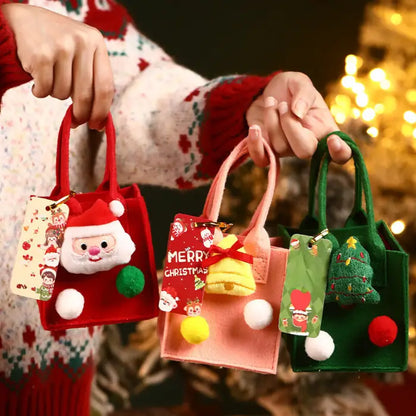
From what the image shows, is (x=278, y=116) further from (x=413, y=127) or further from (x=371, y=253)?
(x=413, y=127)

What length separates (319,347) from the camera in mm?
489

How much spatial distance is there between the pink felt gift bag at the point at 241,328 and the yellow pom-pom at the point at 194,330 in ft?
0.05

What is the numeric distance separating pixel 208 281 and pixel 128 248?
0.07 m

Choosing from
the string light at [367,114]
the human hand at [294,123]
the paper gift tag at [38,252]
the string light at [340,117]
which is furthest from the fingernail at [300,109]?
the string light at [367,114]

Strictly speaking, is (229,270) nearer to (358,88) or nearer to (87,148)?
(87,148)

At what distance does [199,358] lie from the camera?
19.4 inches

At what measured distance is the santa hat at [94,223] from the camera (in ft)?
1.52

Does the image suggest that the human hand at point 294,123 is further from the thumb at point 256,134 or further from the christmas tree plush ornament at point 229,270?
the christmas tree plush ornament at point 229,270

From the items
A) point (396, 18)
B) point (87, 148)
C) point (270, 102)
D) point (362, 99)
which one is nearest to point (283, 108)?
point (270, 102)

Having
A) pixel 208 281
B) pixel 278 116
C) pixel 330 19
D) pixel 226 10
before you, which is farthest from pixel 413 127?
pixel 208 281

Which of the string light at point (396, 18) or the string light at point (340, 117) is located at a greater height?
the string light at point (396, 18)

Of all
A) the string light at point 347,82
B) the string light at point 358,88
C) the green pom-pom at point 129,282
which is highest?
the string light at point 347,82

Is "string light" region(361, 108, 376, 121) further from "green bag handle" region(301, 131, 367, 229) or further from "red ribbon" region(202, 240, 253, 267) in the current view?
"red ribbon" region(202, 240, 253, 267)

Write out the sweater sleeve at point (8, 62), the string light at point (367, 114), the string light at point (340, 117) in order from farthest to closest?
the string light at point (367, 114)
the string light at point (340, 117)
the sweater sleeve at point (8, 62)
